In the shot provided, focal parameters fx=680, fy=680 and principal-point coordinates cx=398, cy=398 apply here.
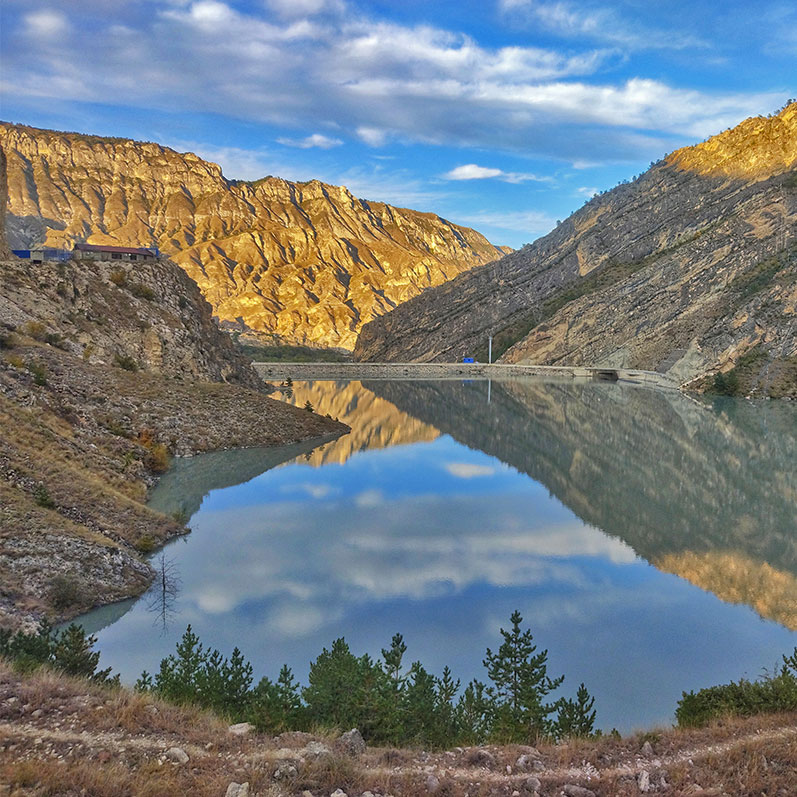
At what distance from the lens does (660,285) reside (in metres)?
99.8

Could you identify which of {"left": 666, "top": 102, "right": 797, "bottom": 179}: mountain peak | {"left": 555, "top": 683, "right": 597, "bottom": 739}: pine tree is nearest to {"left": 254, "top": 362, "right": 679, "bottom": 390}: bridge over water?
{"left": 666, "top": 102, "right": 797, "bottom": 179}: mountain peak

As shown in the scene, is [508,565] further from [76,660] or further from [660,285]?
[660,285]

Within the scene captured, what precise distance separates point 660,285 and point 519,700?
98.7 meters

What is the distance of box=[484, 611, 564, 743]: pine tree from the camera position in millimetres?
9695

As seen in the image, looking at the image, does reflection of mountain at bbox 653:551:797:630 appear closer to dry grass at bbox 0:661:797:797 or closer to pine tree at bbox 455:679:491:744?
dry grass at bbox 0:661:797:797

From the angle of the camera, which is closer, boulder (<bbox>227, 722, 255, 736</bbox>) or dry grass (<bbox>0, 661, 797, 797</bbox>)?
dry grass (<bbox>0, 661, 797, 797</bbox>)

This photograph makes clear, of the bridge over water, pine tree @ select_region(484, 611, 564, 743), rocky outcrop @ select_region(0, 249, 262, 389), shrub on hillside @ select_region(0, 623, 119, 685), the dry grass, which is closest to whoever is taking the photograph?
the dry grass

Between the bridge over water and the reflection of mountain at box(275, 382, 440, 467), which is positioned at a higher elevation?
the bridge over water

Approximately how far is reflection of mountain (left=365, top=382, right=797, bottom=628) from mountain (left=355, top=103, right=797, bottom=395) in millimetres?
15944

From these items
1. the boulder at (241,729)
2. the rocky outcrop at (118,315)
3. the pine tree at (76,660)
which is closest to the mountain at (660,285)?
the rocky outcrop at (118,315)

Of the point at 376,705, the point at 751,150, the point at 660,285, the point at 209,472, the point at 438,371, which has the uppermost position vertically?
the point at 751,150

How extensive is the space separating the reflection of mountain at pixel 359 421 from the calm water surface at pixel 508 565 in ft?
2.91

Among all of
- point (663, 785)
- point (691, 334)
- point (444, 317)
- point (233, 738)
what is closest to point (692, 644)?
point (663, 785)

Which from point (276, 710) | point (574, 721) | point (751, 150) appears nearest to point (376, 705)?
point (276, 710)
